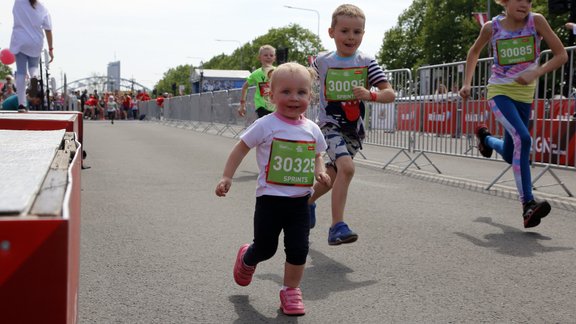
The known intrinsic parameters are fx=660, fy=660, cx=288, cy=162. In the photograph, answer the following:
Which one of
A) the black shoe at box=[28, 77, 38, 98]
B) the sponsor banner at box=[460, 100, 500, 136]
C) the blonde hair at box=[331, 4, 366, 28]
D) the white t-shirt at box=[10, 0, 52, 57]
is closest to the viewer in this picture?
the blonde hair at box=[331, 4, 366, 28]

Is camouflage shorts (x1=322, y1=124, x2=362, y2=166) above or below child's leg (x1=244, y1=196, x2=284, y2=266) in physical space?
above

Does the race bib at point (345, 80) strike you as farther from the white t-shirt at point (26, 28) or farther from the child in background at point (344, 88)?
the white t-shirt at point (26, 28)

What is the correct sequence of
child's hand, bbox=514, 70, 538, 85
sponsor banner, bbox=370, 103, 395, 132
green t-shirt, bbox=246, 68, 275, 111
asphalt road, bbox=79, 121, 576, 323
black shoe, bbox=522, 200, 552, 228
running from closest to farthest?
asphalt road, bbox=79, 121, 576, 323, black shoe, bbox=522, 200, 552, 228, child's hand, bbox=514, 70, 538, 85, green t-shirt, bbox=246, 68, 275, 111, sponsor banner, bbox=370, 103, 395, 132

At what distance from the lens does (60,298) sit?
130 cm

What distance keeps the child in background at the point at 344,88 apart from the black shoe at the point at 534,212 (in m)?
1.43

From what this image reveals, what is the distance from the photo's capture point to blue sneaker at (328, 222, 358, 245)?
4.12 meters

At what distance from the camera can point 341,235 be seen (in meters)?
4.13

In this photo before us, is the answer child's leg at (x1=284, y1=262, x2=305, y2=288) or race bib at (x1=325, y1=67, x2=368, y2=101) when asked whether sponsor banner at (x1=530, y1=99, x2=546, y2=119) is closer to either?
race bib at (x1=325, y1=67, x2=368, y2=101)

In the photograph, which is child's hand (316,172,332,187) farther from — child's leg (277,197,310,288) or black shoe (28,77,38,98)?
black shoe (28,77,38,98)

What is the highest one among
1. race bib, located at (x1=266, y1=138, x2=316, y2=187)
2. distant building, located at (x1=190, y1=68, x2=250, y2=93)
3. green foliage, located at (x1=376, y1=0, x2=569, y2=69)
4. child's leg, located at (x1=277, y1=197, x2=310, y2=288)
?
green foliage, located at (x1=376, y1=0, x2=569, y2=69)

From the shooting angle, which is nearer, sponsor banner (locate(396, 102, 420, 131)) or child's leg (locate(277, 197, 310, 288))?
child's leg (locate(277, 197, 310, 288))

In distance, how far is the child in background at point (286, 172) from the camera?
126 inches

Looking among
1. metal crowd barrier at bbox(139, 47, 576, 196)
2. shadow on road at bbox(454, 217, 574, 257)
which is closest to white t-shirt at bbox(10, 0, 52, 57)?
metal crowd barrier at bbox(139, 47, 576, 196)

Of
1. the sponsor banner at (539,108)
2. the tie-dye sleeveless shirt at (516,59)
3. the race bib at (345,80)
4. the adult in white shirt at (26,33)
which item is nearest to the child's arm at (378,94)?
the race bib at (345,80)
